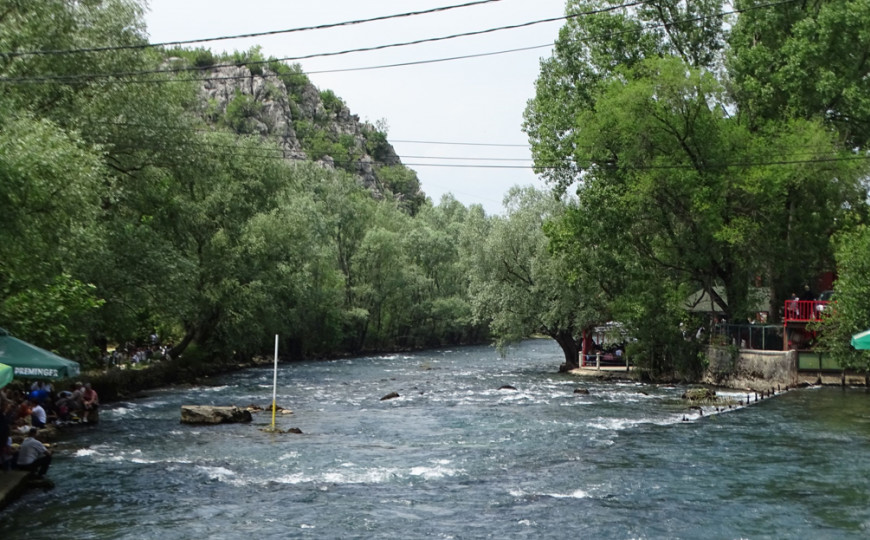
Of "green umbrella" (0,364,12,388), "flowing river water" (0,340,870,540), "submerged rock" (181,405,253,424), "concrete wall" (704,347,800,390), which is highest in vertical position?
"green umbrella" (0,364,12,388)

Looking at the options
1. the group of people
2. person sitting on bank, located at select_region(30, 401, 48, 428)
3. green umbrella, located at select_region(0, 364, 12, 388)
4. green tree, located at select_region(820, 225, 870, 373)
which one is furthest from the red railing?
green umbrella, located at select_region(0, 364, 12, 388)

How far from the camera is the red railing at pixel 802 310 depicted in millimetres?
45438

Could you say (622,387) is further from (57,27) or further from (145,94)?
(57,27)

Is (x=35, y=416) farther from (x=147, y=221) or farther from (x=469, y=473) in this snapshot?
(x=147, y=221)

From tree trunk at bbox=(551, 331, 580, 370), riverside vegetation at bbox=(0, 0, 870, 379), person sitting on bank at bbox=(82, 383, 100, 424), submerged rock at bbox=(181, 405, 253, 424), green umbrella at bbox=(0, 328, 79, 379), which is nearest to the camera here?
green umbrella at bbox=(0, 328, 79, 379)

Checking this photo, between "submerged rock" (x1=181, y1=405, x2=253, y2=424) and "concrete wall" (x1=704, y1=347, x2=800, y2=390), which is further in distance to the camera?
"concrete wall" (x1=704, y1=347, x2=800, y2=390)

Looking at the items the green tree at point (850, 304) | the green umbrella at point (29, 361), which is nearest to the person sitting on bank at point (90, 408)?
the green umbrella at point (29, 361)

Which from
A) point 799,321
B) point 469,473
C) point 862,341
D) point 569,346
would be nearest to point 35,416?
point 469,473

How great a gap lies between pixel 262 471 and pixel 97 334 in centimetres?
1925

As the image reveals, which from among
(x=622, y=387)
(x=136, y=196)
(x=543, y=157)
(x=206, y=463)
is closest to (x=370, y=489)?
(x=206, y=463)

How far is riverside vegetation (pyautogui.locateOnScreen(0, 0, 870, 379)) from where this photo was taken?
3244 centimetres

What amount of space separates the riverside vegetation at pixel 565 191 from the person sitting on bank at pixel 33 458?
17.8ft

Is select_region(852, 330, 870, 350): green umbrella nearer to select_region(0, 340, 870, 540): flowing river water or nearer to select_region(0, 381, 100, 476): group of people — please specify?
select_region(0, 340, 870, 540): flowing river water

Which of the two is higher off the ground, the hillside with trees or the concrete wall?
the hillside with trees
